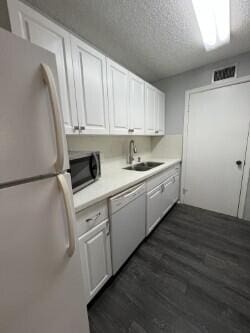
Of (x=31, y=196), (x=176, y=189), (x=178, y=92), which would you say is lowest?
(x=176, y=189)

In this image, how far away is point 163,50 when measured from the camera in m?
1.85

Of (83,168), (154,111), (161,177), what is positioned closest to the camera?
(83,168)

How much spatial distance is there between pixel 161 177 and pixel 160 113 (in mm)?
1300

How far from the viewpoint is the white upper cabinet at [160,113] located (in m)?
2.55

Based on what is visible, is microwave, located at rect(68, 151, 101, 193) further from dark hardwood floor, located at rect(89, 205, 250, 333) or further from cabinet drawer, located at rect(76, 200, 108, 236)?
dark hardwood floor, located at rect(89, 205, 250, 333)

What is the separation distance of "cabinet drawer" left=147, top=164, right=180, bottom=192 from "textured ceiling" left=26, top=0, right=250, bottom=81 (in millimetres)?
1633

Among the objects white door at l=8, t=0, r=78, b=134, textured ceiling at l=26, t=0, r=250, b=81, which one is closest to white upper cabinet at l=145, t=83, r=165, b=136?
textured ceiling at l=26, t=0, r=250, b=81

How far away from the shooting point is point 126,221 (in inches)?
55.5

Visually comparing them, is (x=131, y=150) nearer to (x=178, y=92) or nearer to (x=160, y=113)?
(x=160, y=113)

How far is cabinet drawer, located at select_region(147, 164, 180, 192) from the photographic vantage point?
5.93 ft

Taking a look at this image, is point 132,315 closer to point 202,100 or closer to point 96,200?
point 96,200

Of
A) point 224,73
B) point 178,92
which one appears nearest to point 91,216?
point 178,92

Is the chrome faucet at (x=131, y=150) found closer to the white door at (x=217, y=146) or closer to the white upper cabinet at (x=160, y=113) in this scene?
the white upper cabinet at (x=160, y=113)

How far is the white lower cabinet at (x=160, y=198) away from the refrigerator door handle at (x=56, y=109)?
1334mm
